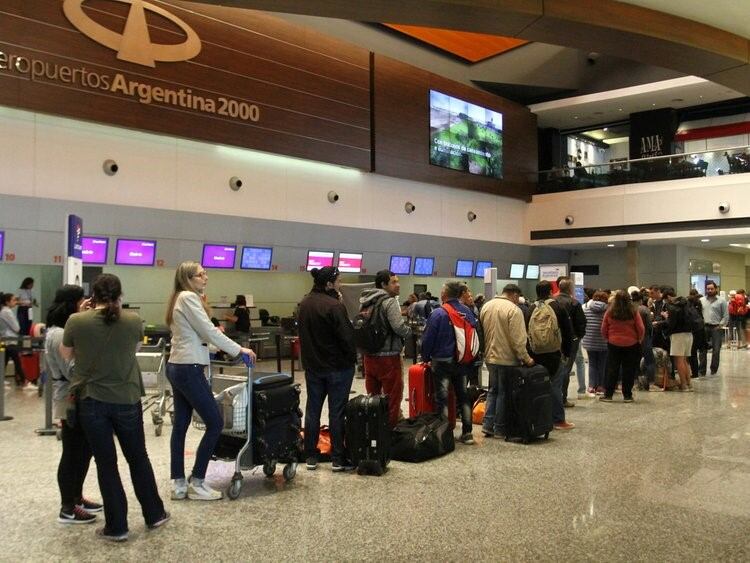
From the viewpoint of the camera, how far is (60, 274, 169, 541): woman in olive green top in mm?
3719

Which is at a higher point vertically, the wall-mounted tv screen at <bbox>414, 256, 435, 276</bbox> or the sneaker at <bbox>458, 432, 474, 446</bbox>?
the wall-mounted tv screen at <bbox>414, 256, 435, 276</bbox>

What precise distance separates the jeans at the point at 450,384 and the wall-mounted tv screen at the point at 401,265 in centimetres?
934

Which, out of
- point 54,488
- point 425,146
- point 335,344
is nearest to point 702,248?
point 425,146

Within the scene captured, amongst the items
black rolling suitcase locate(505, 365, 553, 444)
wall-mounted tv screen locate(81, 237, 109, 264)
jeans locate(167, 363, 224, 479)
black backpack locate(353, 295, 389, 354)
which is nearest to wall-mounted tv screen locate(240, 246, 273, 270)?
wall-mounted tv screen locate(81, 237, 109, 264)

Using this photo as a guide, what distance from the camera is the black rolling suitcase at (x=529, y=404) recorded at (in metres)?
6.32

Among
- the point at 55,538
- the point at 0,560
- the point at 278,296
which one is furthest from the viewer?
the point at 278,296

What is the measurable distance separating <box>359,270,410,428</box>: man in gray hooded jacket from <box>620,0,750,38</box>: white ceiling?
320cm

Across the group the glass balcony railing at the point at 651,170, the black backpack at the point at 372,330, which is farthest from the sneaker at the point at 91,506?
the glass balcony railing at the point at 651,170

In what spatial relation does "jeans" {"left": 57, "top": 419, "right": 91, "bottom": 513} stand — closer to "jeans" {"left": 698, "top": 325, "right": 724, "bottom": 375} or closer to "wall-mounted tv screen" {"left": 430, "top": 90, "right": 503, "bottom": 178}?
"jeans" {"left": 698, "top": 325, "right": 724, "bottom": 375}

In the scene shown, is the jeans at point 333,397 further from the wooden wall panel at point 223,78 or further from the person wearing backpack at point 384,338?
the wooden wall panel at point 223,78

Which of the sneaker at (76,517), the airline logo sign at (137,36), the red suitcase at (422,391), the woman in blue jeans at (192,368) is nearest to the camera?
the sneaker at (76,517)

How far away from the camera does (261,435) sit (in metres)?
4.77

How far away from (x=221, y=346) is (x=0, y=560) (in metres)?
1.70

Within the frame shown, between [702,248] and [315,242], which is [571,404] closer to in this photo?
[315,242]
